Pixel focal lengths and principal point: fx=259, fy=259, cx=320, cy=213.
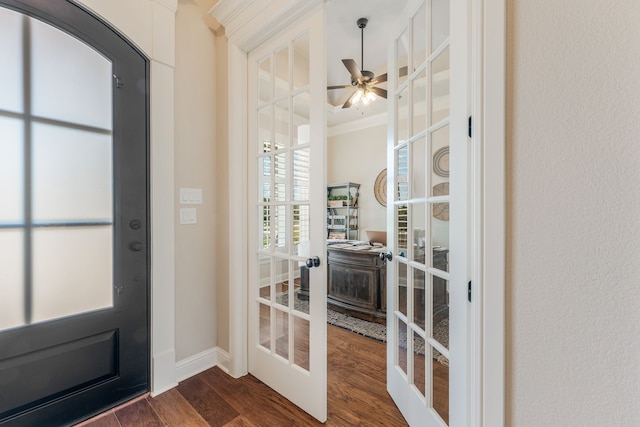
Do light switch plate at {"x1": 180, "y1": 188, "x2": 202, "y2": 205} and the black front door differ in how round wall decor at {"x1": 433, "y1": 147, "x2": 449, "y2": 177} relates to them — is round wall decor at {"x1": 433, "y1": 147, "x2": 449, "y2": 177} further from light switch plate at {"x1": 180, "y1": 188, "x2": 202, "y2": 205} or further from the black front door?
the black front door

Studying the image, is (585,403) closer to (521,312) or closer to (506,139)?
(521,312)

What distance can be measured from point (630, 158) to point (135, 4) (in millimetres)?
2367

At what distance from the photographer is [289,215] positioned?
1.64m

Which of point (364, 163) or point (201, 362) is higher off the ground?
point (364, 163)

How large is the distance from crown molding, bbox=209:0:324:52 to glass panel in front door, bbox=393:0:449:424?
0.63 m

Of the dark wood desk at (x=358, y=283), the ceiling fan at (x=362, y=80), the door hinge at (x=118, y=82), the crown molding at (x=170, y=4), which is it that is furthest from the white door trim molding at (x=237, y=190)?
the dark wood desk at (x=358, y=283)

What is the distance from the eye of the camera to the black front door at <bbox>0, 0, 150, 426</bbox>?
1251 mm

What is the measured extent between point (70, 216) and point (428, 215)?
6.13 feet

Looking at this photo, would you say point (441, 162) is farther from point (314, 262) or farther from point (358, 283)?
point (358, 283)

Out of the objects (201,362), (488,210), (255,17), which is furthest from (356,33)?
(201,362)

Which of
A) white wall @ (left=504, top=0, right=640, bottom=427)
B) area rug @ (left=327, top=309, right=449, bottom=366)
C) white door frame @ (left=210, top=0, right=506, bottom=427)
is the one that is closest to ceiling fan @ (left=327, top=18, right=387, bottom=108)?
white door frame @ (left=210, top=0, right=506, bottom=427)

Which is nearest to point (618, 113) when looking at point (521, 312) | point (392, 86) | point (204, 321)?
point (521, 312)

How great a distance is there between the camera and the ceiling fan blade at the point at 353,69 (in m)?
2.83

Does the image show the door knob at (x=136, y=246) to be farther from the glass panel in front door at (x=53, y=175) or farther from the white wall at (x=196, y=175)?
the white wall at (x=196, y=175)
